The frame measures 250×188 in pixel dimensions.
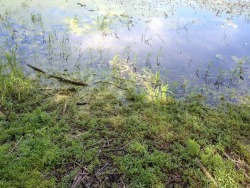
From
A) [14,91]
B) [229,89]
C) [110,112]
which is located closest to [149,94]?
[110,112]

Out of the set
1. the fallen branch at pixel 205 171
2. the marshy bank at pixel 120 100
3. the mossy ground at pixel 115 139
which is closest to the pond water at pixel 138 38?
the marshy bank at pixel 120 100

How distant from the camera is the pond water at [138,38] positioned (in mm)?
5078

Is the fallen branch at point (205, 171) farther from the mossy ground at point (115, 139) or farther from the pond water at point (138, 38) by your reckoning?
the pond water at point (138, 38)

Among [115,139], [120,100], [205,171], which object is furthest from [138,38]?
[205,171]

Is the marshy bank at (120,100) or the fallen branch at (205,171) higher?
the marshy bank at (120,100)

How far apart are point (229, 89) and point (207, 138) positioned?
1618 mm

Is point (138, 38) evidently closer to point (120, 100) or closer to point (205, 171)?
point (120, 100)

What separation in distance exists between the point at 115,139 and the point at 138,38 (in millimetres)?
3738

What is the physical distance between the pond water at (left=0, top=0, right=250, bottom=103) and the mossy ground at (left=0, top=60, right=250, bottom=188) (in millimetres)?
857

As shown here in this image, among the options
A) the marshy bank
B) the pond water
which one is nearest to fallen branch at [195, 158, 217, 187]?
the marshy bank

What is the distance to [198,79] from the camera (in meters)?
4.94

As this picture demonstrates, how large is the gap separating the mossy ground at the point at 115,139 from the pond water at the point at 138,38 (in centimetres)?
86

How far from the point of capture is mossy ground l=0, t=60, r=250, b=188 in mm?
2750

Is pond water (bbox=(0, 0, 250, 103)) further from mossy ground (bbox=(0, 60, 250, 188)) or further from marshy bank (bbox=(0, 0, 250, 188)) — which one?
mossy ground (bbox=(0, 60, 250, 188))
